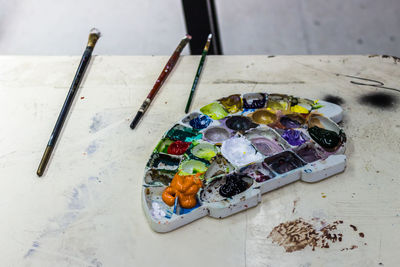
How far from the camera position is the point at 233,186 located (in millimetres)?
1311

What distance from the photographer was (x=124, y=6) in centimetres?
334

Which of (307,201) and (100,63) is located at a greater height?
(100,63)

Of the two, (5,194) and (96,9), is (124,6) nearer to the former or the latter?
(96,9)

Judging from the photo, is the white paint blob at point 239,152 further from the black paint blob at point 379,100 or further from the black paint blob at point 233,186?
the black paint blob at point 379,100

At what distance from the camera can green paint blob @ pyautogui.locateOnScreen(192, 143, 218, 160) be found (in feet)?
4.66

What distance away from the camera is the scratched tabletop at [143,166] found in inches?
47.1

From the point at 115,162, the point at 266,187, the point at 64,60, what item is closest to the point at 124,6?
the point at 64,60

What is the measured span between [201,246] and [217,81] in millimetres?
798

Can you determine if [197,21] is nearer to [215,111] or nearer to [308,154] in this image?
[215,111]

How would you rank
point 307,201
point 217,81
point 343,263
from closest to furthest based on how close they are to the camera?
point 343,263 < point 307,201 < point 217,81

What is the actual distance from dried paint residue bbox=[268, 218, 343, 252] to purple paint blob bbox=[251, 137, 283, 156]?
10.2 inches

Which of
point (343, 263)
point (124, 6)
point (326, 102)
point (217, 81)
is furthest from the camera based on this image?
point (124, 6)

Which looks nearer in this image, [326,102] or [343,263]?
[343,263]

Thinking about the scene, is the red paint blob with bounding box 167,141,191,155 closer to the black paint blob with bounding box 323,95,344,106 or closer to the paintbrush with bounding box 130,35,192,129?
the paintbrush with bounding box 130,35,192,129
